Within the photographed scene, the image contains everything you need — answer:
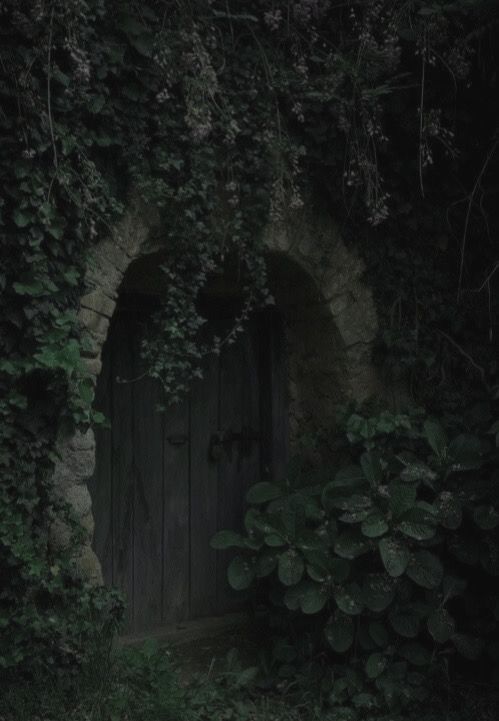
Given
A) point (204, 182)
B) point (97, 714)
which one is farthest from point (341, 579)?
point (204, 182)

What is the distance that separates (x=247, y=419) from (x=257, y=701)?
1.52 metres

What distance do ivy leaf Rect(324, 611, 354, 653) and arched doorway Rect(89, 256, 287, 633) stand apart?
0.54 m

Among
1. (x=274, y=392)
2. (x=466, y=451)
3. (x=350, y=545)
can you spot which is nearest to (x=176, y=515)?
(x=274, y=392)

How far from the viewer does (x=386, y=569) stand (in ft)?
11.6

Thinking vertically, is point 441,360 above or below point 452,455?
above

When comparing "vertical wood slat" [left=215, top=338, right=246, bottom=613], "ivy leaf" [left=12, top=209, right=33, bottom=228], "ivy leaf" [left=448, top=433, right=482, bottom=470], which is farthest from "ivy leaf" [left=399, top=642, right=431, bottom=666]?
"ivy leaf" [left=12, top=209, right=33, bottom=228]

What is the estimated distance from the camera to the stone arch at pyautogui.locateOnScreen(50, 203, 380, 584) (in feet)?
11.3

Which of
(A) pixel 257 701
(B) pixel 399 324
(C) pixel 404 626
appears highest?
(B) pixel 399 324

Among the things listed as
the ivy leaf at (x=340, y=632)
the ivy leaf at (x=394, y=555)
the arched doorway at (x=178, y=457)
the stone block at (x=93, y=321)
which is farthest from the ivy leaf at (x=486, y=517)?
the stone block at (x=93, y=321)

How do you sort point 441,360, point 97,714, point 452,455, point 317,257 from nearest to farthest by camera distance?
point 97,714 < point 452,455 < point 317,257 < point 441,360

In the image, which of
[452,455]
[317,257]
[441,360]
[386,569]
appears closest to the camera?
[386,569]

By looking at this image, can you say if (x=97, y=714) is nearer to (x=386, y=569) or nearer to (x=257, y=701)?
(x=257, y=701)

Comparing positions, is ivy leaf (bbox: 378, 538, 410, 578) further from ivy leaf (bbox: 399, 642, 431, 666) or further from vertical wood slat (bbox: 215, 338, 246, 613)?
vertical wood slat (bbox: 215, 338, 246, 613)

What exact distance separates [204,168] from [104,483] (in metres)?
1.55
